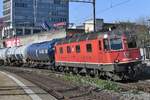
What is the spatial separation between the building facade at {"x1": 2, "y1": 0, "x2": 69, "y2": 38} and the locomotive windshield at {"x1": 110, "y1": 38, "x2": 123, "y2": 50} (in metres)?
89.7

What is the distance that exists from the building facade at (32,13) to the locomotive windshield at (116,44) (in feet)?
294

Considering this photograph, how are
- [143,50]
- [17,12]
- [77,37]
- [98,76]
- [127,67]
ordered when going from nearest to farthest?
[127,67] → [98,76] → [77,37] → [143,50] → [17,12]

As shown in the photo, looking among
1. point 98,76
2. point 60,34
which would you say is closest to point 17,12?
point 60,34

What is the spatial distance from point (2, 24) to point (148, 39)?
6142cm

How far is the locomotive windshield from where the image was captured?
1077 inches

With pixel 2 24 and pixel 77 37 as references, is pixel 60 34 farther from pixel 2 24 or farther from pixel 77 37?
pixel 2 24

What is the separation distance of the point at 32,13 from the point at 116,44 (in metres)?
103

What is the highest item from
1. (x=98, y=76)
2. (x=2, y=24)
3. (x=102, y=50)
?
(x=2, y=24)

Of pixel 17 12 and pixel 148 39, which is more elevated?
pixel 17 12

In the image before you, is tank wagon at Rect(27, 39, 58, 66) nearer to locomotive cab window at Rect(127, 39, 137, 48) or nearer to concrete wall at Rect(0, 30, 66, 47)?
concrete wall at Rect(0, 30, 66, 47)

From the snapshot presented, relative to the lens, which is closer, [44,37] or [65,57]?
[65,57]

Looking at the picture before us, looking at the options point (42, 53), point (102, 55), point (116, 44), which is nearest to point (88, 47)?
point (102, 55)

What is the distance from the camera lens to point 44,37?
73125 mm

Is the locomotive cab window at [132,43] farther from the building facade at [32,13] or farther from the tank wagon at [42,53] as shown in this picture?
the building facade at [32,13]
